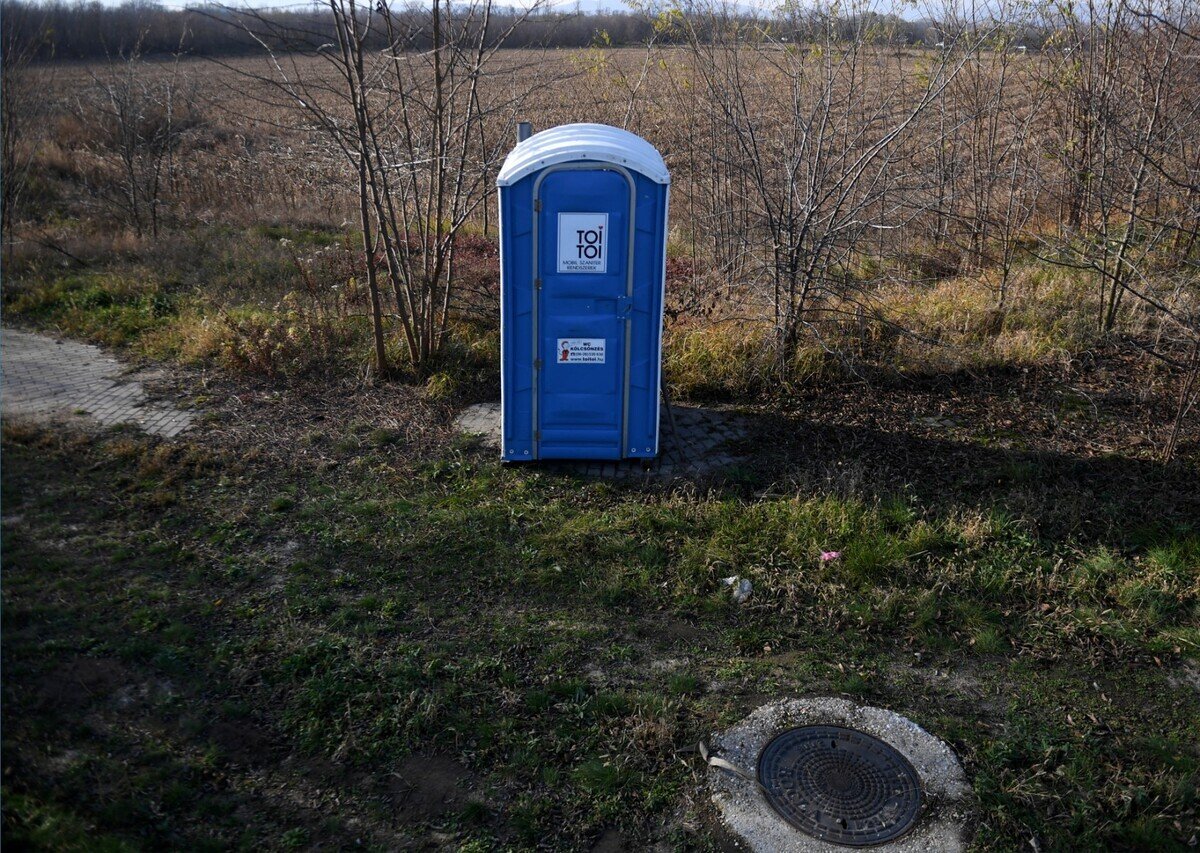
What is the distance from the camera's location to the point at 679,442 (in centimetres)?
667

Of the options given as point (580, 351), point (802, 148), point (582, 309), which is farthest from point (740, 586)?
point (802, 148)

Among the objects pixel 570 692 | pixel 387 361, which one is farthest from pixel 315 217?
pixel 570 692

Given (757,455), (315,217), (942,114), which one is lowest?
(757,455)

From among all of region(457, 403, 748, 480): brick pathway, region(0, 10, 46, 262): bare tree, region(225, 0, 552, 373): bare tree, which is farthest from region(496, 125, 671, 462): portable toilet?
region(0, 10, 46, 262): bare tree

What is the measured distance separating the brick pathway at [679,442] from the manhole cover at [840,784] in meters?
2.53

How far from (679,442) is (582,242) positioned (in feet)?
5.63

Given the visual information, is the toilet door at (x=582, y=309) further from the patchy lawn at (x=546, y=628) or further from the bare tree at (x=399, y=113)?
the bare tree at (x=399, y=113)

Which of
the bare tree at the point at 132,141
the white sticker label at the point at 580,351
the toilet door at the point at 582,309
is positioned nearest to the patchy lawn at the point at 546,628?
the toilet door at the point at 582,309

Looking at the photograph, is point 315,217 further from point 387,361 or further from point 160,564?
point 160,564

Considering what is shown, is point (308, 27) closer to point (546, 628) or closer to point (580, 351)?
point (580, 351)

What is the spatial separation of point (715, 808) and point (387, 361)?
5.38m

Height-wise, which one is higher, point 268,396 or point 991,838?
point 268,396

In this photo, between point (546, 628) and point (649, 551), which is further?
point (649, 551)

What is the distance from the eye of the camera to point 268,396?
7531 mm
